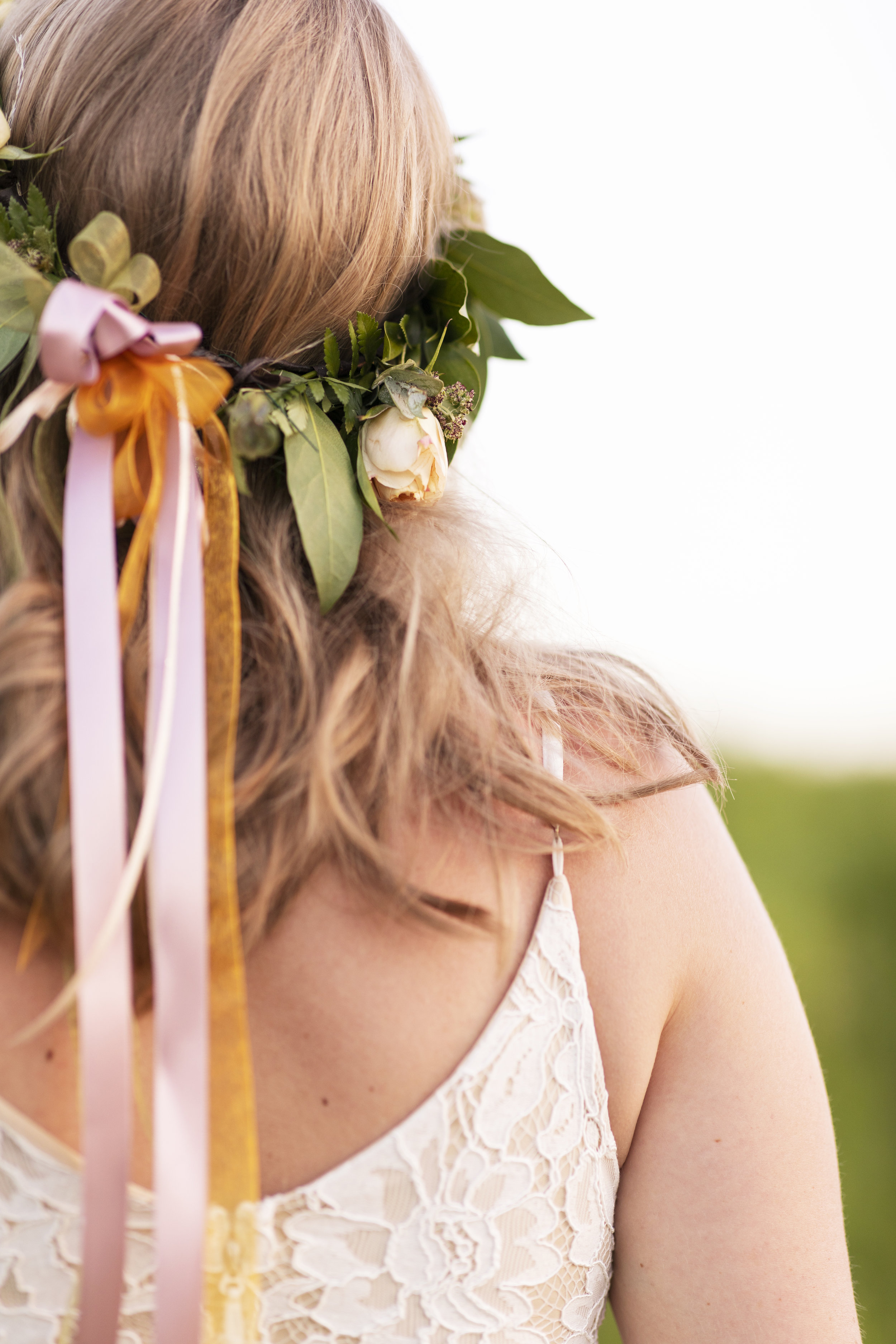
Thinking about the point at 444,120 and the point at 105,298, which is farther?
the point at 444,120

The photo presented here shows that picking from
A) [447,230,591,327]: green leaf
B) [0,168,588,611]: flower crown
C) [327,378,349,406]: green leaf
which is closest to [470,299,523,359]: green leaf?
[447,230,591,327]: green leaf

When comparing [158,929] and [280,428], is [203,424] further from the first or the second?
[158,929]

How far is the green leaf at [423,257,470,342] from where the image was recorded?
4.24ft

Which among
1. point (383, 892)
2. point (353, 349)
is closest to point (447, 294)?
point (353, 349)

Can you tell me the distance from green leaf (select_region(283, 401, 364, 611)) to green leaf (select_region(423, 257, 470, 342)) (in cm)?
28

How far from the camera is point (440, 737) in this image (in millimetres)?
977

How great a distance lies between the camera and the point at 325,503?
1050mm

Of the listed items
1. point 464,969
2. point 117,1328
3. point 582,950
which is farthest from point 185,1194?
point 582,950

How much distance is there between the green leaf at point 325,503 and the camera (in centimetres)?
100

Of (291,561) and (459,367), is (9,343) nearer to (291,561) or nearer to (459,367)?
(291,561)

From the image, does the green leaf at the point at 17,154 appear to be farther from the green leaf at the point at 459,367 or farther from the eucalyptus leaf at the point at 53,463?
the green leaf at the point at 459,367

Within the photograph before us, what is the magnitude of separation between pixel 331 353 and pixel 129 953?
25.9 inches

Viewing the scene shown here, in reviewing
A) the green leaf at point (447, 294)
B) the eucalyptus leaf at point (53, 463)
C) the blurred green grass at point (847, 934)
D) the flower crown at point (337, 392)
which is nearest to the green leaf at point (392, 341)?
the flower crown at point (337, 392)

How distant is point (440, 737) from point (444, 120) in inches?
29.3
